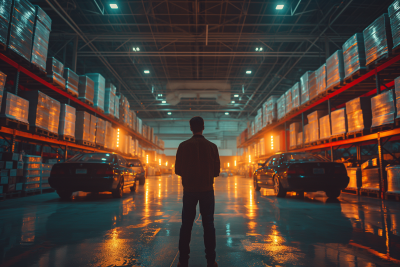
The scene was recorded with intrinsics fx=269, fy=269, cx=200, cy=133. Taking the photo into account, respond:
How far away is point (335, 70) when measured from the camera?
9289 millimetres

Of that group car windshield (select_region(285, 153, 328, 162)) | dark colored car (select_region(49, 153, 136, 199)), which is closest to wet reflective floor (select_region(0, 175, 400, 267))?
dark colored car (select_region(49, 153, 136, 199))

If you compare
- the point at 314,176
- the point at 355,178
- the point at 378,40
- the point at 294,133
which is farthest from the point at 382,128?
the point at 294,133

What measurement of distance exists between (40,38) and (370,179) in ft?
34.9

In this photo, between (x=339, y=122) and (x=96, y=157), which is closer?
(x=96, y=157)

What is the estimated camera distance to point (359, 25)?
1389cm

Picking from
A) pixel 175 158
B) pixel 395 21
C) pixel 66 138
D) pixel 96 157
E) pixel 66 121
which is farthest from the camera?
pixel 66 138

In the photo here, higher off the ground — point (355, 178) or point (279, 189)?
point (355, 178)

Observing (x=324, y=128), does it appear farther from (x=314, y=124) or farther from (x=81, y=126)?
(x=81, y=126)

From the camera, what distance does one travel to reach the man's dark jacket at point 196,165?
7.46 ft

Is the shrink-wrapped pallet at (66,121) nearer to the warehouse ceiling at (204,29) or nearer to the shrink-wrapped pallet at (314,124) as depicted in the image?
the warehouse ceiling at (204,29)

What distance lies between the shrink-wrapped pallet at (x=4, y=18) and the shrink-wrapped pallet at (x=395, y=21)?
30.2 ft

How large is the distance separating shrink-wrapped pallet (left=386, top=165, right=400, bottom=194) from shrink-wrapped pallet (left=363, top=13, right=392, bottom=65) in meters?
2.94

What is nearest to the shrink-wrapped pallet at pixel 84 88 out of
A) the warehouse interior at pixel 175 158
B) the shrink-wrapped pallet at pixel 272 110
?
the warehouse interior at pixel 175 158

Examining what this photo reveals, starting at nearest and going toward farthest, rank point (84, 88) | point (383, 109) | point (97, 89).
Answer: point (383, 109), point (84, 88), point (97, 89)
